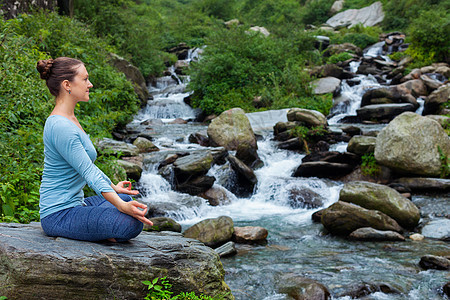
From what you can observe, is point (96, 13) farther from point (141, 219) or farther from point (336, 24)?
point (336, 24)

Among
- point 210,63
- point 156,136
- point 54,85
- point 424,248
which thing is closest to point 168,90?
point 210,63

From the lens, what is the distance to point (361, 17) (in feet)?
147

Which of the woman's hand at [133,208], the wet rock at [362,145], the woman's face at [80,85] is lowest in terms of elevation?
the wet rock at [362,145]

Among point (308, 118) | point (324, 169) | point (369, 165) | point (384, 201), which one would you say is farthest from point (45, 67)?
point (308, 118)

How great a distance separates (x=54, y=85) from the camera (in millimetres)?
2943

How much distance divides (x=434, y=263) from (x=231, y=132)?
8.34m

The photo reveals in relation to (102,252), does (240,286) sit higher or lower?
lower

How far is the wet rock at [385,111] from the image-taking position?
16594mm

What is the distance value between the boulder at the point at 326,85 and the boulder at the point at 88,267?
18.5m

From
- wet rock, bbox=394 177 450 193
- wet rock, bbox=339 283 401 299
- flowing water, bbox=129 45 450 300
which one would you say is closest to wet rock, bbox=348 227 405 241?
flowing water, bbox=129 45 450 300

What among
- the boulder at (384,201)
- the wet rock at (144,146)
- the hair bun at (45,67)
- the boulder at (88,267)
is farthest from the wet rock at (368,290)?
the wet rock at (144,146)

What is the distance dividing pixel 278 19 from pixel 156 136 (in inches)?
1468

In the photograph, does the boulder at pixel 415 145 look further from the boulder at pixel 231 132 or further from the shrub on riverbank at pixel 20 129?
the shrub on riverbank at pixel 20 129

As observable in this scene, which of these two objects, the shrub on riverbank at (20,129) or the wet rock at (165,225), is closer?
the shrub on riverbank at (20,129)
